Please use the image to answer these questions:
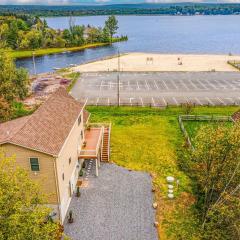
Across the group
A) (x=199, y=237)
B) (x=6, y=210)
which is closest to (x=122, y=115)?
(x=199, y=237)

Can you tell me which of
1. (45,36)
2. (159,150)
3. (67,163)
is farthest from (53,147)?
(45,36)

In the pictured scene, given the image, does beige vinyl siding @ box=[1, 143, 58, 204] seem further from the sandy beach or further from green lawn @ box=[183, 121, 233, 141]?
the sandy beach

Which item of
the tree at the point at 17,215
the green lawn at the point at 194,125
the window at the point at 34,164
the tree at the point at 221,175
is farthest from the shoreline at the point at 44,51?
the tree at the point at 17,215

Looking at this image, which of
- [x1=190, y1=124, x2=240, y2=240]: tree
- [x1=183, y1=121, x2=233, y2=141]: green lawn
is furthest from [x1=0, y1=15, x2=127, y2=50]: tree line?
[x1=190, y1=124, x2=240, y2=240]: tree

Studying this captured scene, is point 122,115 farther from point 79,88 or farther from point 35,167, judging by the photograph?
point 35,167

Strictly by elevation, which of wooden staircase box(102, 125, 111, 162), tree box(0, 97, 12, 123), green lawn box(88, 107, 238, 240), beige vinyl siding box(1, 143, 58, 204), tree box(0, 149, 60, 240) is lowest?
green lawn box(88, 107, 238, 240)

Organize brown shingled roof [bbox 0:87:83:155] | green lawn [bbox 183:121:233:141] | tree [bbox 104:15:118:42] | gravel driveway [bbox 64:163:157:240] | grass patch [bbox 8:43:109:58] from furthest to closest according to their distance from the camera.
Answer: tree [bbox 104:15:118:42] < grass patch [bbox 8:43:109:58] < green lawn [bbox 183:121:233:141] < gravel driveway [bbox 64:163:157:240] < brown shingled roof [bbox 0:87:83:155]

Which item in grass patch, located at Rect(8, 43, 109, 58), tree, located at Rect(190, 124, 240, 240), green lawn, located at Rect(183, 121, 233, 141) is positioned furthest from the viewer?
grass patch, located at Rect(8, 43, 109, 58)

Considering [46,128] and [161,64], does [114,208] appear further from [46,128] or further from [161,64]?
[161,64]
